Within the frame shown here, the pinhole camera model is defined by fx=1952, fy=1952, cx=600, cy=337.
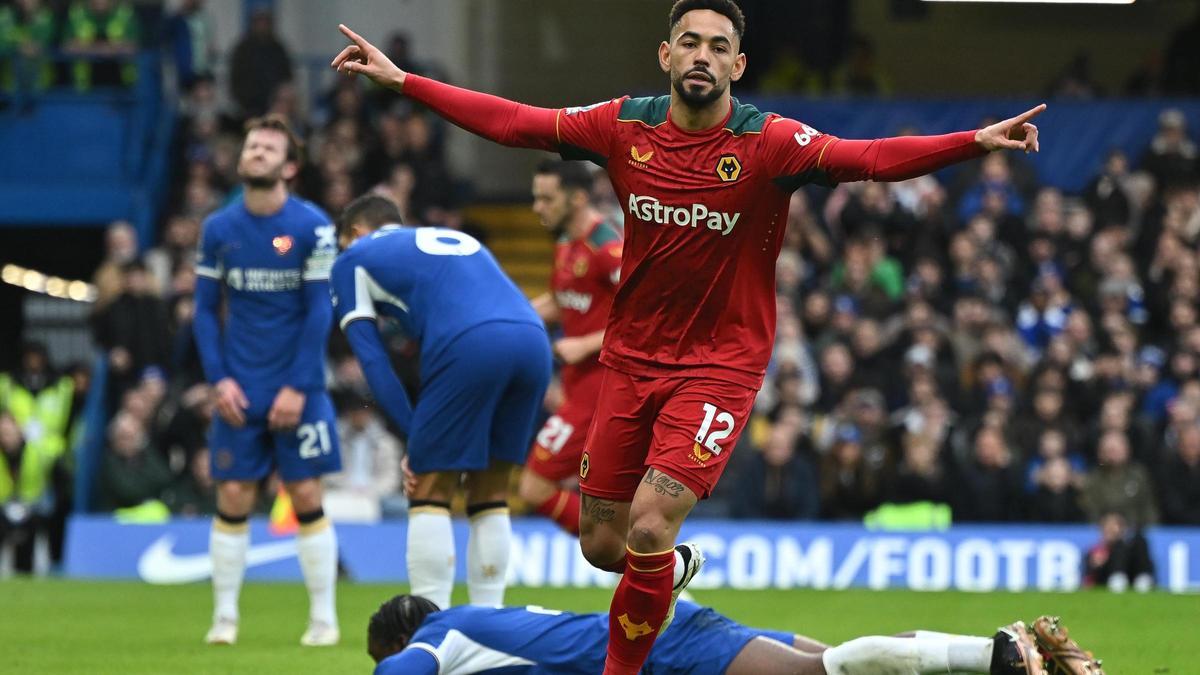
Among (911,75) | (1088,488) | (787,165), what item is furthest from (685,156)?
(911,75)

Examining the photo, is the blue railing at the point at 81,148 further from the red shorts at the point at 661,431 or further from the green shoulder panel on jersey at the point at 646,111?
the red shorts at the point at 661,431

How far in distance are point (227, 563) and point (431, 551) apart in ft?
6.12

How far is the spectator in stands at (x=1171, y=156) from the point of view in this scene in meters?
20.9

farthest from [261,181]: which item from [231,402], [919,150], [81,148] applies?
[81,148]

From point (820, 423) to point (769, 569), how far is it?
2.32m

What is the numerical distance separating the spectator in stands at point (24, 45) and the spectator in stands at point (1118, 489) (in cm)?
1246

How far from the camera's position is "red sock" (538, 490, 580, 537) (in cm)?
1205

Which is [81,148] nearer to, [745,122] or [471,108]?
[471,108]

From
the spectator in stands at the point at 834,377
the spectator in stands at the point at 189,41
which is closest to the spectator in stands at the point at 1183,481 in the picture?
the spectator in stands at the point at 834,377

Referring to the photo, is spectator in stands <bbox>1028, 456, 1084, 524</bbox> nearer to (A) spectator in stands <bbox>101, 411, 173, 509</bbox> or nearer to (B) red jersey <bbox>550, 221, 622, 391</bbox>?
(B) red jersey <bbox>550, 221, 622, 391</bbox>

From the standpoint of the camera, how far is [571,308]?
38.3ft

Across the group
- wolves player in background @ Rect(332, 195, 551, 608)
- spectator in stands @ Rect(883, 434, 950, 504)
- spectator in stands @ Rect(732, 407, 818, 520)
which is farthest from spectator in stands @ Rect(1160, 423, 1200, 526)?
wolves player in background @ Rect(332, 195, 551, 608)

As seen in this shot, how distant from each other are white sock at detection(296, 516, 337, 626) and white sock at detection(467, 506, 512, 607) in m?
1.41

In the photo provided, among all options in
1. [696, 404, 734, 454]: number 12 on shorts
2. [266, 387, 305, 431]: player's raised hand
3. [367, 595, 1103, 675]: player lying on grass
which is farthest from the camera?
[266, 387, 305, 431]: player's raised hand
